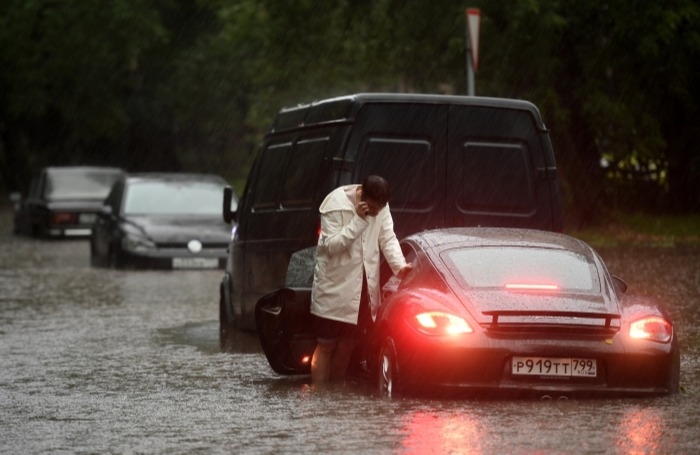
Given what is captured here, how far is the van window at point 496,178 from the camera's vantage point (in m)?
13.8

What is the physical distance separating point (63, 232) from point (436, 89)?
32.6 ft

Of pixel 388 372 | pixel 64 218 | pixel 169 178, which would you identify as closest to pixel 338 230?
pixel 388 372

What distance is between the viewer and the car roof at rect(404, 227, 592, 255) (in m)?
11.6

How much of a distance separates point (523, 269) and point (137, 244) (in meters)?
15.5

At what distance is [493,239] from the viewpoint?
11.8 m

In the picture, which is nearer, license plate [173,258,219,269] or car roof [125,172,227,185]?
license plate [173,258,219,269]

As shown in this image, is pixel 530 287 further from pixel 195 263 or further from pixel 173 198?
pixel 173 198

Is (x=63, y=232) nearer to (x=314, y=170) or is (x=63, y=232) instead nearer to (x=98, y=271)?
(x=98, y=271)

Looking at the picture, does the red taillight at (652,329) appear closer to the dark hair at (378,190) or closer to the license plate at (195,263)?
the dark hair at (378,190)

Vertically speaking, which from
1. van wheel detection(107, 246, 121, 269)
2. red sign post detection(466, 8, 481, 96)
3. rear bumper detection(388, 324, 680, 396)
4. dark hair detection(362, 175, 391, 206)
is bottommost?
van wheel detection(107, 246, 121, 269)

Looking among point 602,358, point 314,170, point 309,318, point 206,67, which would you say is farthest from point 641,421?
point 206,67

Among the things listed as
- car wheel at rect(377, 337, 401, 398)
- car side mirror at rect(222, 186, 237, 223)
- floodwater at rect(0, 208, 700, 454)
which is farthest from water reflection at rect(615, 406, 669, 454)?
car side mirror at rect(222, 186, 237, 223)

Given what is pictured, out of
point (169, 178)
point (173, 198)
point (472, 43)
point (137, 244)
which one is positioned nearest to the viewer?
point (472, 43)

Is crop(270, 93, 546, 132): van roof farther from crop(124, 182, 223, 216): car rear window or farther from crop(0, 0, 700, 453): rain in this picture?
crop(124, 182, 223, 216): car rear window
